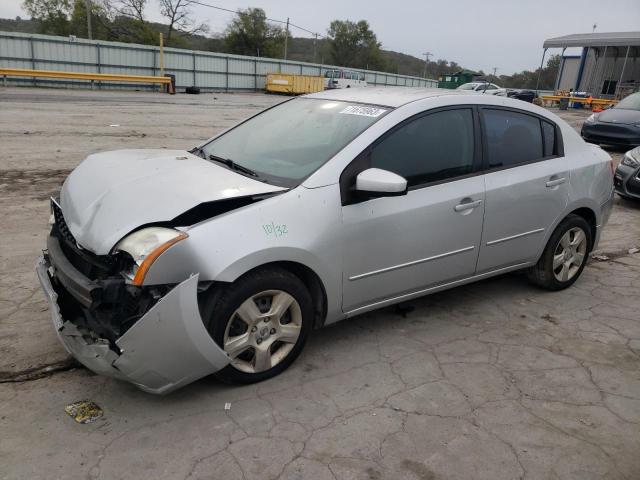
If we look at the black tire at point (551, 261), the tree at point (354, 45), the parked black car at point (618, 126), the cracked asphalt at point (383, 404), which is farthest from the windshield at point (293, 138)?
the tree at point (354, 45)

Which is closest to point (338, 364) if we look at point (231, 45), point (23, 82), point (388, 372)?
point (388, 372)

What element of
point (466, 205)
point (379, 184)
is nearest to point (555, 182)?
point (466, 205)

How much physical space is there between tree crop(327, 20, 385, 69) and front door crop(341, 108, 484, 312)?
8693cm

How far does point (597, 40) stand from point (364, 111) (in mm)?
40270

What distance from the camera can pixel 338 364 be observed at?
3244 mm

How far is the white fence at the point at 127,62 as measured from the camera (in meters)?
27.8

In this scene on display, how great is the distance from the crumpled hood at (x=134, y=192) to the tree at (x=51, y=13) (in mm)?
66891

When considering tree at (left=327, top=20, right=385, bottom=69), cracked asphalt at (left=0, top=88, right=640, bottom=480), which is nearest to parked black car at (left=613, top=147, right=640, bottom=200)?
cracked asphalt at (left=0, top=88, right=640, bottom=480)

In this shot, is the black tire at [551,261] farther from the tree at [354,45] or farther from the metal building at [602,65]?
the tree at [354,45]

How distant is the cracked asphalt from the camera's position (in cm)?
240

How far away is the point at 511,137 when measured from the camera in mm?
3982

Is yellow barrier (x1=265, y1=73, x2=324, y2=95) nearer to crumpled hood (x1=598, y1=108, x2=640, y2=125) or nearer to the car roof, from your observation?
crumpled hood (x1=598, y1=108, x2=640, y2=125)

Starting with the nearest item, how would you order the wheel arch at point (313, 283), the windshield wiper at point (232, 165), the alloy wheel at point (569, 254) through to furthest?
the wheel arch at point (313, 283), the windshield wiper at point (232, 165), the alloy wheel at point (569, 254)

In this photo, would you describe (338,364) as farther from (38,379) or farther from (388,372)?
(38,379)
